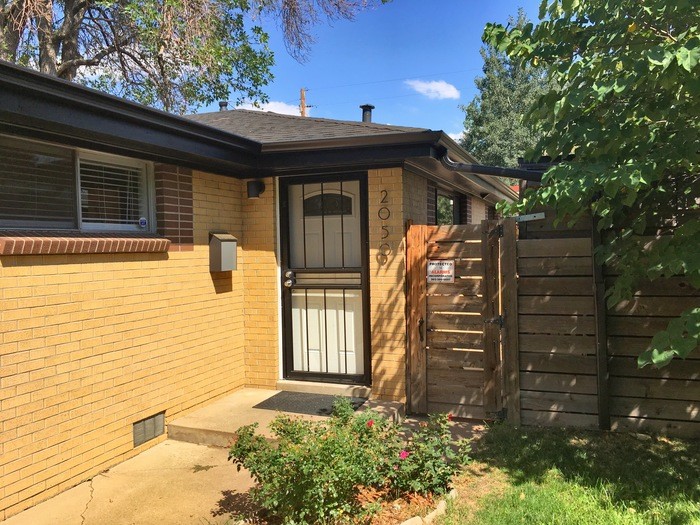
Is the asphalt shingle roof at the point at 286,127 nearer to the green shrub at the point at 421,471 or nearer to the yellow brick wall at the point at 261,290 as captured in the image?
the yellow brick wall at the point at 261,290

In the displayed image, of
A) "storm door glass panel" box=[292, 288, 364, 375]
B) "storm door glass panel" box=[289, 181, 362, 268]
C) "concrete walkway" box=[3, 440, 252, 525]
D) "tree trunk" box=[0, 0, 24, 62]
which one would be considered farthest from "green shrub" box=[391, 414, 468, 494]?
"tree trunk" box=[0, 0, 24, 62]

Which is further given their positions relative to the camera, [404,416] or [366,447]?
[404,416]

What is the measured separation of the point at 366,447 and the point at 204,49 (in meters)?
7.44

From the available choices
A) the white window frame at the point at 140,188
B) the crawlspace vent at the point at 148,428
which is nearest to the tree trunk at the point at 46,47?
the white window frame at the point at 140,188

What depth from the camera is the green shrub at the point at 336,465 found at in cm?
280

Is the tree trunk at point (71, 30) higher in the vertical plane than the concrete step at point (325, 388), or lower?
higher

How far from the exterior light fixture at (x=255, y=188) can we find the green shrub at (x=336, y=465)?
Answer: 3.06 m

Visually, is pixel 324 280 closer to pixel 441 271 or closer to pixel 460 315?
pixel 441 271

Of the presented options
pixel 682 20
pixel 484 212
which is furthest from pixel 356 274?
pixel 484 212

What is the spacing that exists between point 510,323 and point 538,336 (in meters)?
0.28

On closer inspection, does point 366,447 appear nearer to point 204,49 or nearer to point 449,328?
point 449,328

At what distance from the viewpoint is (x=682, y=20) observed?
9.96ft

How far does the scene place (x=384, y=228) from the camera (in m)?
5.45

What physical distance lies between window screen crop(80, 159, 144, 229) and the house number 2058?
2.44 meters
